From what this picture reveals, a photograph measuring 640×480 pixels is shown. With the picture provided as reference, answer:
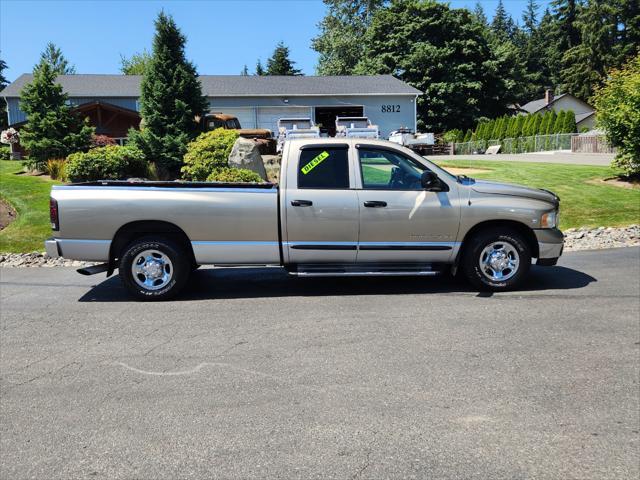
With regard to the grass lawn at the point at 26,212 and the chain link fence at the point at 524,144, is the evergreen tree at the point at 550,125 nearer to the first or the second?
the chain link fence at the point at 524,144

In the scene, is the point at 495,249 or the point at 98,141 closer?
the point at 495,249

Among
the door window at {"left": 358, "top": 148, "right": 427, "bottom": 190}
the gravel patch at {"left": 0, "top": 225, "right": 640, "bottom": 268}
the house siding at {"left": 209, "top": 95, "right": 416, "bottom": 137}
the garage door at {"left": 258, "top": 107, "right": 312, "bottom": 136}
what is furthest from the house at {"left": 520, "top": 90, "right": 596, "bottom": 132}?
the door window at {"left": 358, "top": 148, "right": 427, "bottom": 190}

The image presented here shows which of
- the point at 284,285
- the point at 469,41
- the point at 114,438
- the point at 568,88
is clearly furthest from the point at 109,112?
the point at 568,88

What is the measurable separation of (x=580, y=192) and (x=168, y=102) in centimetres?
1468

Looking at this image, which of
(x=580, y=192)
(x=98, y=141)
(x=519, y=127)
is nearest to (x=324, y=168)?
(x=580, y=192)

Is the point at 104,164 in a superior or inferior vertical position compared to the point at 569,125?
inferior

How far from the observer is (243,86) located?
1608 inches

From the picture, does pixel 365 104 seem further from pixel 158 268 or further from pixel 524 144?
pixel 158 268

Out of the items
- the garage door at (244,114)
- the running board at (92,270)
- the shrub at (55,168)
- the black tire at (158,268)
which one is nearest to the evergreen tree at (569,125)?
the garage door at (244,114)

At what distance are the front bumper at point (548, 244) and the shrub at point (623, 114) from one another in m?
10.8

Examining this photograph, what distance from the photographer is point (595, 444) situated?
358 centimetres

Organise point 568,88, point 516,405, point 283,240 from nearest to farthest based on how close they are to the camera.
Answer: point 516,405 < point 283,240 < point 568,88

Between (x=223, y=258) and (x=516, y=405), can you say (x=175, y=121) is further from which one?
(x=516, y=405)

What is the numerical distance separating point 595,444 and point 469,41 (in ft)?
193
